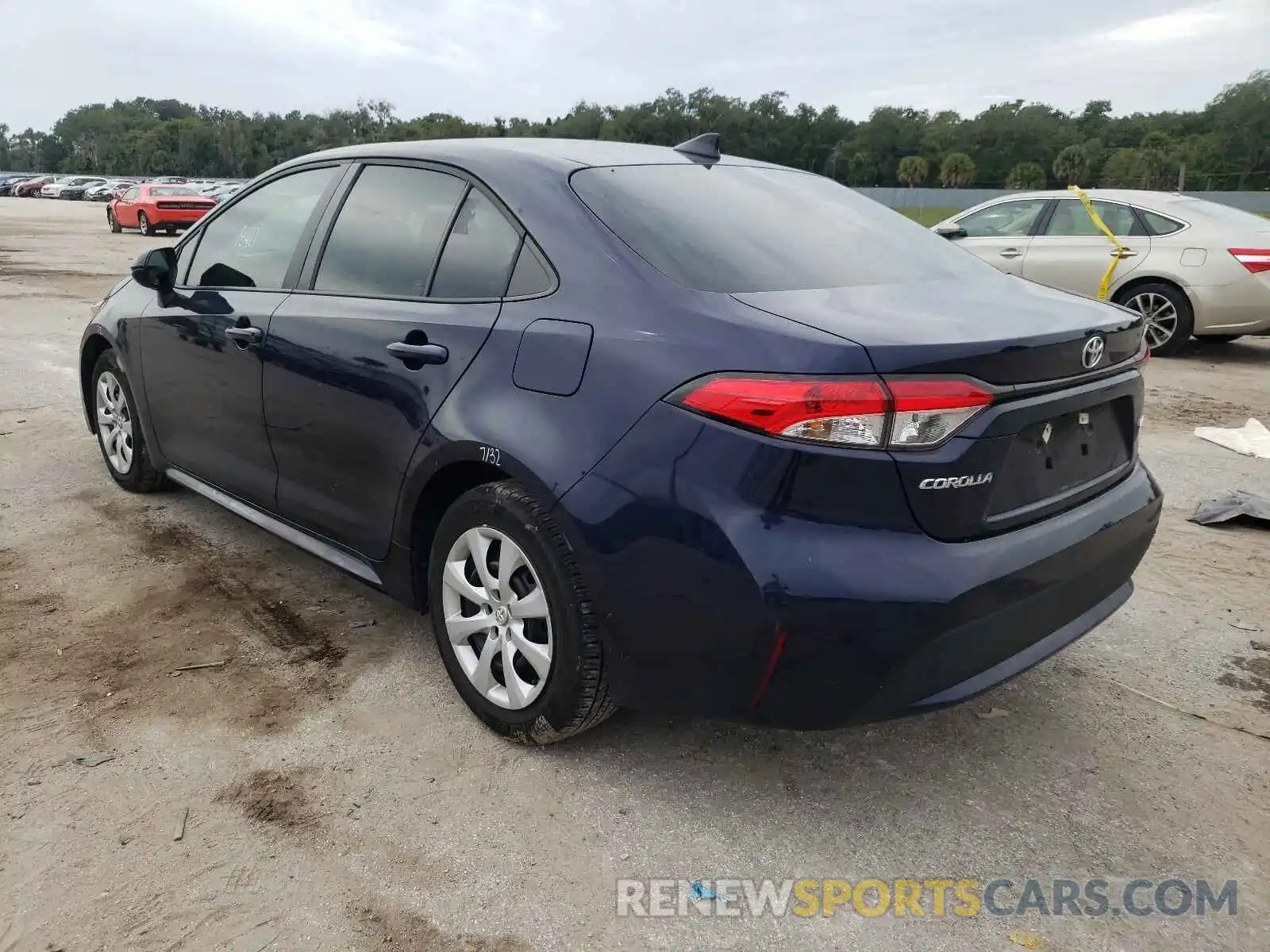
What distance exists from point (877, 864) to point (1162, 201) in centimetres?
887

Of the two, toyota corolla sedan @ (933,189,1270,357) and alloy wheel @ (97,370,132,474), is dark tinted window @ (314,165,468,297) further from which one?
toyota corolla sedan @ (933,189,1270,357)

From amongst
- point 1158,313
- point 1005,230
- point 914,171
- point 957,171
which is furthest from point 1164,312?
point 914,171

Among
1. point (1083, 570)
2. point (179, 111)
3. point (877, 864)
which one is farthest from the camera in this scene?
point (179, 111)

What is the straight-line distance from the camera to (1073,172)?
5825 centimetres

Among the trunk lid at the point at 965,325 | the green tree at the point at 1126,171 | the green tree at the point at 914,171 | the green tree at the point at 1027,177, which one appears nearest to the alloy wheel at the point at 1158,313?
the trunk lid at the point at 965,325

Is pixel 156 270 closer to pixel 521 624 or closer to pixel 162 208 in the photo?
pixel 521 624

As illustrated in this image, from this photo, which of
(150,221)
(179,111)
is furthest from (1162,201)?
(179,111)

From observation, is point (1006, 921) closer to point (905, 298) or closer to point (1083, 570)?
point (1083, 570)

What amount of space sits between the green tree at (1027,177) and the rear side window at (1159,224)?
4741 cm

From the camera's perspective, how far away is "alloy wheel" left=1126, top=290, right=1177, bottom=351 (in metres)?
9.01

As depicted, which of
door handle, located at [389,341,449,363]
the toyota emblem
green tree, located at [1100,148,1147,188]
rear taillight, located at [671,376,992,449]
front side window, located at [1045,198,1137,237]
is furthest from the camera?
green tree, located at [1100,148,1147,188]

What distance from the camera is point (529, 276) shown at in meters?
2.65

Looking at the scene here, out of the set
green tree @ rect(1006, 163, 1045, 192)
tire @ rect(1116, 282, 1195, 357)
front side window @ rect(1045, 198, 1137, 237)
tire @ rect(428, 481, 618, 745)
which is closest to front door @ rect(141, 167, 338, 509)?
tire @ rect(428, 481, 618, 745)

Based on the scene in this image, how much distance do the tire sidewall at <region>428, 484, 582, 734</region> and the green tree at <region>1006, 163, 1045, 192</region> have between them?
2191 inches
